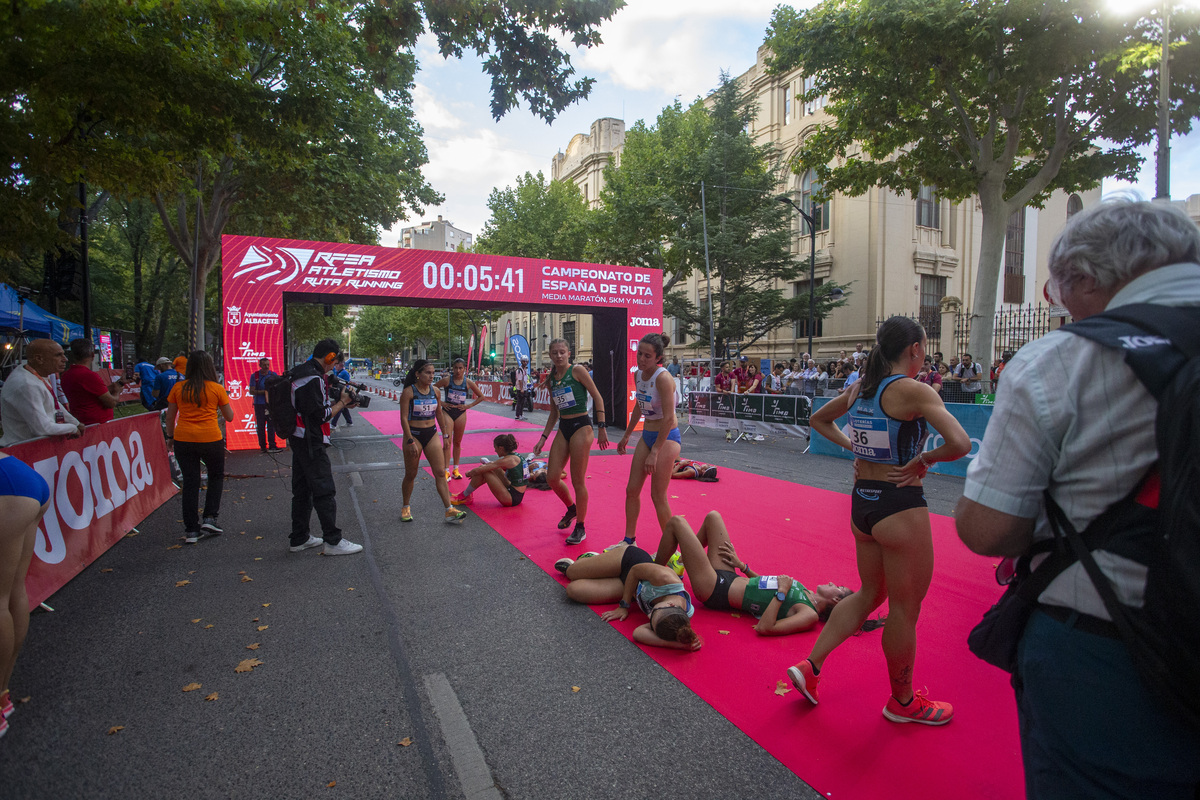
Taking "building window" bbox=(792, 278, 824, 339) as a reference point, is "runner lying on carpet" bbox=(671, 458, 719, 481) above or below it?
below

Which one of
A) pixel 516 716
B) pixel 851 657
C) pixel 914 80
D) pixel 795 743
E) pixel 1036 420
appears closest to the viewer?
pixel 1036 420

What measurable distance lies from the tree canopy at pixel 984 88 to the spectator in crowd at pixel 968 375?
45 centimetres

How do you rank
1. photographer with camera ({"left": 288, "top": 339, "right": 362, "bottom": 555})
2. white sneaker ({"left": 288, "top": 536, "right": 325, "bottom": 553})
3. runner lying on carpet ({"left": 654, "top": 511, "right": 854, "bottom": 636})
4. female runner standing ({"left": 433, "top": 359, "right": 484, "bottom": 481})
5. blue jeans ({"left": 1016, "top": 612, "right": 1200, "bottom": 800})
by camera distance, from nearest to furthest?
1. blue jeans ({"left": 1016, "top": 612, "right": 1200, "bottom": 800})
2. runner lying on carpet ({"left": 654, "top": 511, "right": 854, "bottom": 636})
3. photographer with camera ({"left": 288, "top": 339, "right": 362, "bottom": 555})
4. white sneaker ({"left": 288, "top": 536, "right": 325, "bottom": 553})
5. female runner standing ({"left": 433, "top": 359, "right": 484, "bottom": 481})

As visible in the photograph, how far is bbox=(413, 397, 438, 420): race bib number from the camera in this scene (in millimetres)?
7668

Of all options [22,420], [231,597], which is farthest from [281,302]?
[231,597]

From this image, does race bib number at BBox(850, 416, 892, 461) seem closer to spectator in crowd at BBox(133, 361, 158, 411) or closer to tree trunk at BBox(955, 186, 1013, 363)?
spectator in crowd at BBox(133, 361, 158, 411)

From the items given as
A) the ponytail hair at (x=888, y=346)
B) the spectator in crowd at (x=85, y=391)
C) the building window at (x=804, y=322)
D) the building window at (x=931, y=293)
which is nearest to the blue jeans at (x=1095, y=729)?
the ponytail hair at (x=888, y=346)

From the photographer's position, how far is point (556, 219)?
39969 mm

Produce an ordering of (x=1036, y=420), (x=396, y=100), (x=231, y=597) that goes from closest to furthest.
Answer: (x=1036, y=420) → (x=231, y=597) → (x=396, y=100)

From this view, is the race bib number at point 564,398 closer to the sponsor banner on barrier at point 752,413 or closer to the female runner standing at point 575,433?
the female runner standing at point 575,433

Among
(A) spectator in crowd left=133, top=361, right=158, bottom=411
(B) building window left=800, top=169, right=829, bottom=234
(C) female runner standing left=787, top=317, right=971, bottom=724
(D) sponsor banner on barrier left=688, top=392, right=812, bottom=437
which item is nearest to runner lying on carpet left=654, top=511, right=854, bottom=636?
(C) female runner standing left=787, top=317, right=971, bottom=724

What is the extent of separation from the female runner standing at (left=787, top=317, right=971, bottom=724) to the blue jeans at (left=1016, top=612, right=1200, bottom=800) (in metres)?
1.55

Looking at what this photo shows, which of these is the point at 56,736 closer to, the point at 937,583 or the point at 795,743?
the point at 795,743

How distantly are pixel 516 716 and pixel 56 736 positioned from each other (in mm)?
2198
